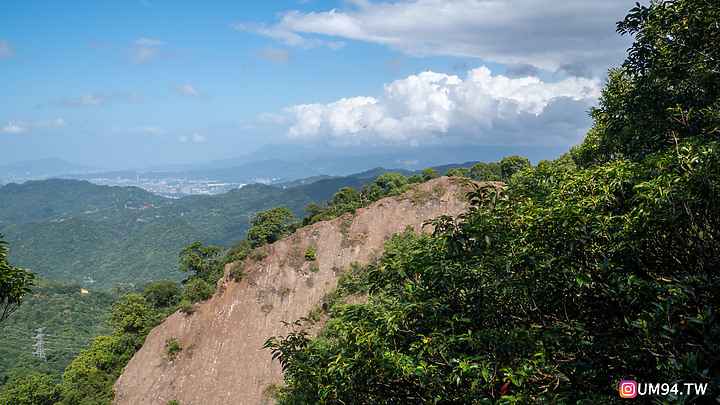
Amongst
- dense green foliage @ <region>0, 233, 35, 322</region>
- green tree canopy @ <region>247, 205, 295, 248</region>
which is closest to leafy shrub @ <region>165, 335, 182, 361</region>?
green tree canopy @ <region>247, 205, 295, 248</region>

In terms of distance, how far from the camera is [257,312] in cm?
3956

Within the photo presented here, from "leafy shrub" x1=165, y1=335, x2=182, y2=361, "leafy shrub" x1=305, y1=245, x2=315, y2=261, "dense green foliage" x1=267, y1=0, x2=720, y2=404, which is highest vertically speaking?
"dense green foliage" x1=267, y1=0, x2=720, y2=404

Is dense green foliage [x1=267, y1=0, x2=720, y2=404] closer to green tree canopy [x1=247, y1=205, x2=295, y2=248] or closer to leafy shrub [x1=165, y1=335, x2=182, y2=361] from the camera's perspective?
leafy shrub [x1=165, y1=335, x2=182, y2=361]

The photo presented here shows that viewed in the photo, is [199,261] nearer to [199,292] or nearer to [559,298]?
[199,292]

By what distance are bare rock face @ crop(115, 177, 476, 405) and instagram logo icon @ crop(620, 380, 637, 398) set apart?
32.0m

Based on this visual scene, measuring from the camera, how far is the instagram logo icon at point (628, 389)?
4.87 metres

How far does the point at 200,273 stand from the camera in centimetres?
5300

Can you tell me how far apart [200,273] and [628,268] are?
55.0m

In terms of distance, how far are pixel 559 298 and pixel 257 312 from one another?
37.6m

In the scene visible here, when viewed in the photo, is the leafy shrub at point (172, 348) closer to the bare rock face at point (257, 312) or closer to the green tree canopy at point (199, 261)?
the bare rock face at point (257, 312)

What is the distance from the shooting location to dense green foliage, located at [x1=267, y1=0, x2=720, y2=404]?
498 cm

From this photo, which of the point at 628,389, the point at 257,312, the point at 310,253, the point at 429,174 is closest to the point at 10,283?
the point at 628,389

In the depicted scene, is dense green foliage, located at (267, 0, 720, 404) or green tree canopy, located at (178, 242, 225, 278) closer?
dense green foliage, located at (267, 0, 720, 404)

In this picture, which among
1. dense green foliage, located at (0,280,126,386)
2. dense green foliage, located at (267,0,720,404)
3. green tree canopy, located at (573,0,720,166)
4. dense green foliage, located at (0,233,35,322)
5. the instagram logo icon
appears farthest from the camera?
dense green foliage, located at (0,280,126,386)
